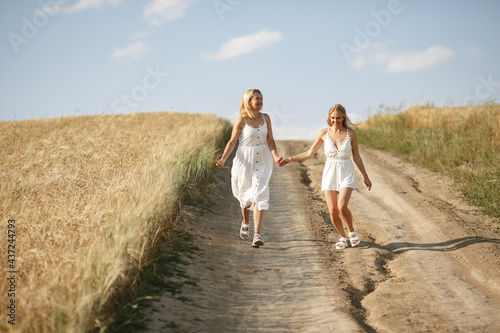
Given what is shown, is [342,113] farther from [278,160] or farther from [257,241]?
[257,241]

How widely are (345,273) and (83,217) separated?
331cm

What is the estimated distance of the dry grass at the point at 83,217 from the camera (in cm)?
355

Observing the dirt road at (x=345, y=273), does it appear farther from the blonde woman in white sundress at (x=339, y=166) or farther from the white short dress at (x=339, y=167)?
the white short dress at (x=339, y=167)

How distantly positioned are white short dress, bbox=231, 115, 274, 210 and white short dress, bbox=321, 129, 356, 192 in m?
0.88

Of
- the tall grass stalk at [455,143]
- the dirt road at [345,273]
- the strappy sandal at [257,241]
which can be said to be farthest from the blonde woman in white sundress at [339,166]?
the tall grass stalk at [455,143]

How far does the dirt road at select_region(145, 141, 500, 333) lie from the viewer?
176 inches

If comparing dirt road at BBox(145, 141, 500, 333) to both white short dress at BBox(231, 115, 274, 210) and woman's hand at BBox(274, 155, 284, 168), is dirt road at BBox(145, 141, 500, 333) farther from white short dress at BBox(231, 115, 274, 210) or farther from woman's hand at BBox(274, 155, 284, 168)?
woman's hand at BBox(274, 155, 284, 168)

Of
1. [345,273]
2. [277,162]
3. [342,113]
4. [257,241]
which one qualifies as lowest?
[345,273]

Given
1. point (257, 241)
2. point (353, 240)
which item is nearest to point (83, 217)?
point (257, 241)

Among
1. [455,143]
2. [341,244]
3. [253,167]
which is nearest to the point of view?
[341,244]

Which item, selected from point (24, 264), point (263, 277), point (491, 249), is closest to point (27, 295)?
point (24, 264)

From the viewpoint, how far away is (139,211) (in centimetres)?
522

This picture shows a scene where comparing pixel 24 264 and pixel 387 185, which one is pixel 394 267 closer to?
pixel 24 264

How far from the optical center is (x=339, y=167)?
689 cm
